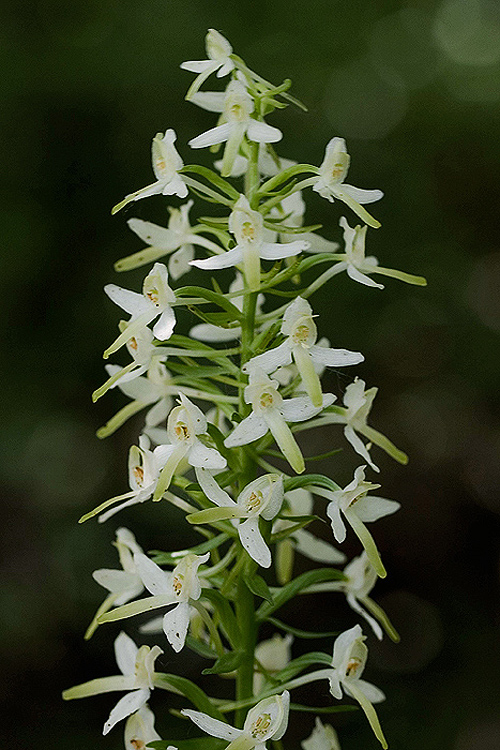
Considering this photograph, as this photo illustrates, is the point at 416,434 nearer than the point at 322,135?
No

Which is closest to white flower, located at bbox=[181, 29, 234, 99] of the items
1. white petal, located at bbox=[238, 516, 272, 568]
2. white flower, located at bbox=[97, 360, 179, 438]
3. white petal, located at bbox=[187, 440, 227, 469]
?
white flower, located at bbox=[97, 360, 179, 438]

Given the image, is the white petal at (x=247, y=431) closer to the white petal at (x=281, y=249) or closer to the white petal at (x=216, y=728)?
the white petal at (x=281, y=249)

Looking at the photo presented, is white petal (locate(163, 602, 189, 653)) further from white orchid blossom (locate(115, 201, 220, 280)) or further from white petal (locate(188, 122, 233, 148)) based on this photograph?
white petal (locate(188, 122, 233, 148))

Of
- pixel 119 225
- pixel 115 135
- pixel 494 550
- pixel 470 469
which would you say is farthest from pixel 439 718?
pixel 115 135

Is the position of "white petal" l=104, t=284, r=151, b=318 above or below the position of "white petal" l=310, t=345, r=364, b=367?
above

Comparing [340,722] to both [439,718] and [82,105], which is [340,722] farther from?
[82,105]

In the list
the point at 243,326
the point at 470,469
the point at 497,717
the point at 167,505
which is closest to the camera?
the point at 243,326
